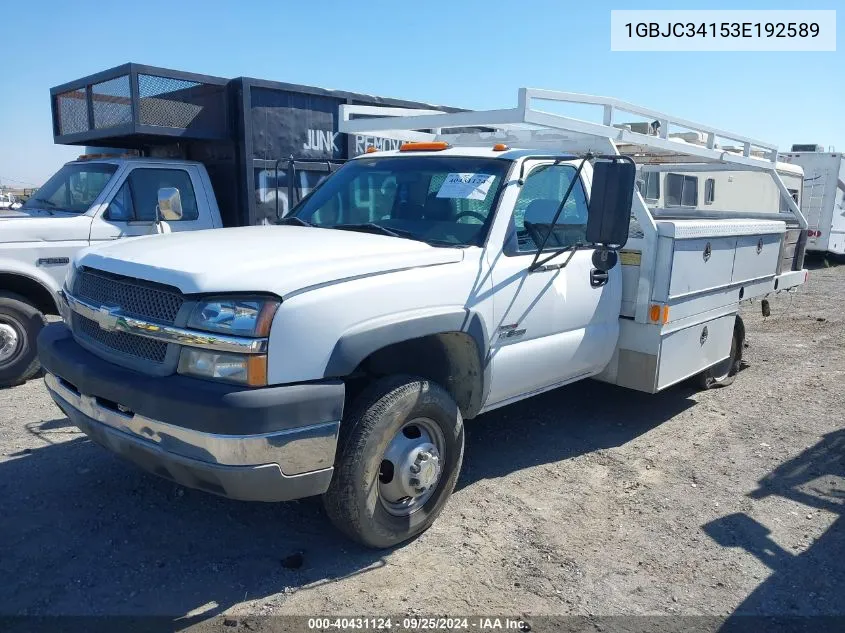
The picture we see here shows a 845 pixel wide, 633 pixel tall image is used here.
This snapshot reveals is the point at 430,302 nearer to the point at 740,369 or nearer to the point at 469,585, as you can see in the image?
the point at 469,585

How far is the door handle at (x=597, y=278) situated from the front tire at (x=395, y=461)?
4.68ft

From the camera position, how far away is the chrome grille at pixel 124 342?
304 centimetres

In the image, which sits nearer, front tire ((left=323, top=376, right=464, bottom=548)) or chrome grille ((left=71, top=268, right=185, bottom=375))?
chrome grille ((left=71, top=268, right=185, bottom=375))

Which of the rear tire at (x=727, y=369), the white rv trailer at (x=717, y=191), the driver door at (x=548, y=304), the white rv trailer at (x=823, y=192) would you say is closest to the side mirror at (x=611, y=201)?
the driver door at (x=548, y=304)

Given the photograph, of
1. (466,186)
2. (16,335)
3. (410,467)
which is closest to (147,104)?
(16,335)

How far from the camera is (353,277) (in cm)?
311

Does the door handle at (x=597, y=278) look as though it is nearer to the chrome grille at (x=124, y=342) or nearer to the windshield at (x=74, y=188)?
the chrome grille at (x=124, y=342)

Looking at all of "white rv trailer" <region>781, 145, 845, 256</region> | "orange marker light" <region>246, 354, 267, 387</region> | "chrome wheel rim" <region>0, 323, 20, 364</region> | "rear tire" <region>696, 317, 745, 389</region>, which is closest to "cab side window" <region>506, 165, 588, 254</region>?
"orange marker light" <region>246, 354, 267, 387</region>

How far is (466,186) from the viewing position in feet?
13.3

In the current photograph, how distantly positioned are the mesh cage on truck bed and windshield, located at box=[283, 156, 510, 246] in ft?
8.61

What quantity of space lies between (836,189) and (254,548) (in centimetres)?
1806

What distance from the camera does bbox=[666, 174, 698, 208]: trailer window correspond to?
460 inches

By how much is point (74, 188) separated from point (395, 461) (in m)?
4.95

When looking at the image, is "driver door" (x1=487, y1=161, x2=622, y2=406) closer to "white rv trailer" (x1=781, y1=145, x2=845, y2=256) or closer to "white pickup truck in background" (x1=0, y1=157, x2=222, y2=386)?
"white pickup truck in background" (x1=0, y1=157, x2=222, y2=386)
